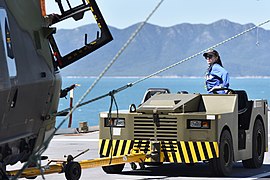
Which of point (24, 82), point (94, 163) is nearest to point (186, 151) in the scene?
point (94, 163)

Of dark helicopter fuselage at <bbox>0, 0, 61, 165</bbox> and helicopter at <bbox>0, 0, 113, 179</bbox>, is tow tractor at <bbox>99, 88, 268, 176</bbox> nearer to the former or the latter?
helicopter at <bbox>0, 0, 113, 179</bbox>

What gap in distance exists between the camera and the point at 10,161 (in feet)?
30.1

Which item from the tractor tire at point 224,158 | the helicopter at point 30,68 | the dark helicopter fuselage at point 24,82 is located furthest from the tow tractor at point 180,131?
the dark helicopter fuselage at point 24,82

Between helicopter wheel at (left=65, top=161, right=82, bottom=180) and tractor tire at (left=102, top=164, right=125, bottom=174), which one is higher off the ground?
helicopter wheel at (left=65, top=161, right=82, bottom=180)

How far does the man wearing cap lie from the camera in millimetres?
15194

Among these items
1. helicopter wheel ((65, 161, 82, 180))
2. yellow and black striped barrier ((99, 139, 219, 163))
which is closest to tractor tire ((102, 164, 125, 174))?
yellow and black striped barrier ((99, 139, 219, 163))

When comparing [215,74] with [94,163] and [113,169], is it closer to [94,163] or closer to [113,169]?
[113,169]

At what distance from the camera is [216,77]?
50.0 ft

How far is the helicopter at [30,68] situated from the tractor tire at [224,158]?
4.36 m

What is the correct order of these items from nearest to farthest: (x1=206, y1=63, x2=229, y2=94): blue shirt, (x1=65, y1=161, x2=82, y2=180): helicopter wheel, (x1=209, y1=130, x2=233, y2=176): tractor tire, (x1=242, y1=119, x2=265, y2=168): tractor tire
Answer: (x1=65, y1=161, x2=82, y2=180): helicopter wheel → (x1=209, y1=130, x2=233, y2=176): tractor tire → (x1=206, y1=63, x2=229, y2=94): blue shirt → (x1=242, y1=119, x2=265, y2=168): tractor tire

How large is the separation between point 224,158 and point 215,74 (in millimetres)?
1521

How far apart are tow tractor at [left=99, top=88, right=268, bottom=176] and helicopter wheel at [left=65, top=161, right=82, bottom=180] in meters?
1.68

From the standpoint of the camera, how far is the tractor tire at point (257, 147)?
51.1 ft

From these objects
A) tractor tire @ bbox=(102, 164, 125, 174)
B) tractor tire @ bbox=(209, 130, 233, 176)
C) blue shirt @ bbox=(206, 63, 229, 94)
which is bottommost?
tractor tire @ bbox=(102, 164, 125, 174)
